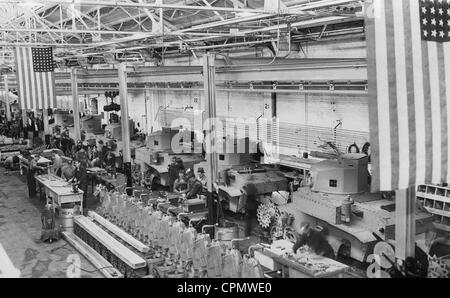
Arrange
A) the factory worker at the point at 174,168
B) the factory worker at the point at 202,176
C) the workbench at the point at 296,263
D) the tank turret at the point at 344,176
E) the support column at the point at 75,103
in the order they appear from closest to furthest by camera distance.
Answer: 1. the workbench at the point at 296,263
2. the tank turret at the point at 344,176
3. the factory worker at the point at 202,176
4. the factory worker at the point at 174,168
5. the support column at the point at 75,103

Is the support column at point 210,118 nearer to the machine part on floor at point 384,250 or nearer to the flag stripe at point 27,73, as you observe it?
the machine part on floor at point 384,250

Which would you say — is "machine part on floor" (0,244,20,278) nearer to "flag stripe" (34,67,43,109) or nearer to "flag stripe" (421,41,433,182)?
"flag stripe" (421,41,433,182)

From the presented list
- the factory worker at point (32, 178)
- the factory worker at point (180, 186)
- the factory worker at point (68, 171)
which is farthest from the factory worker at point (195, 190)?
the factory worker at point (32, 178)

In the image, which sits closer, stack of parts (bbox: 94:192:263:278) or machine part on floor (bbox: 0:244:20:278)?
machine part on floor (bbox: 0:244:20:278)

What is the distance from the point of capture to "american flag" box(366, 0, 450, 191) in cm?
557

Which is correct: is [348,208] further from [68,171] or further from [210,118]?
[68,171]

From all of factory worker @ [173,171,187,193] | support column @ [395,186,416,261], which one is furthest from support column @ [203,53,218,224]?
support column @ [395,186,416,261]

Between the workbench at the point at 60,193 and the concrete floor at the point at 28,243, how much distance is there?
2.50 ft

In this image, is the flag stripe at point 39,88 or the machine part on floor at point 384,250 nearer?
the machine part on floor at point 384,250

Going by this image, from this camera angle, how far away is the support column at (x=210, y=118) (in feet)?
42.9

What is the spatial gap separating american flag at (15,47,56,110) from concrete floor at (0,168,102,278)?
10.2 feet

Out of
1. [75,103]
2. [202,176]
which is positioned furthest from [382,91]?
[75,103]

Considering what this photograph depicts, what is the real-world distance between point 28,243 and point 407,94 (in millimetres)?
9638
